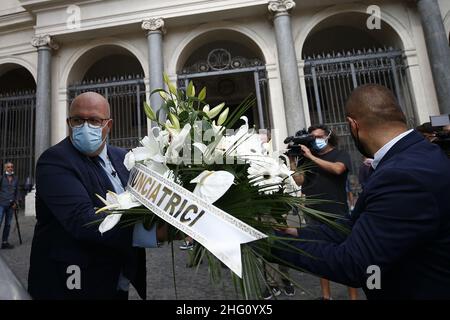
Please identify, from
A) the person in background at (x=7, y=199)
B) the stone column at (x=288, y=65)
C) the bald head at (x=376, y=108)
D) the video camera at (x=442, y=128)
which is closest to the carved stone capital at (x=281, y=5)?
the stone column at (x=288, y=65)

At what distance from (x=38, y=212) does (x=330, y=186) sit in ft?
8.14

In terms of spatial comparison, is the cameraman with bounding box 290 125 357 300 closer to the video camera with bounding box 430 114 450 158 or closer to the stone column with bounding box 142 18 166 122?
the video camera with bounding box 430 114 450 158

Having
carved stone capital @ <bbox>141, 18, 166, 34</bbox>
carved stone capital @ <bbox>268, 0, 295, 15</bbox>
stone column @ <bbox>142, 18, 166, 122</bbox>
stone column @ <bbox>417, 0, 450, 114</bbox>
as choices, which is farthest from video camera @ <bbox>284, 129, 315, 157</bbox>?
carved stone capital @ <bbox>141, 18, 166, 34</bbox>

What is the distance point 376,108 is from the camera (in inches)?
53.5

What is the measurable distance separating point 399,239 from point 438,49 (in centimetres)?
973

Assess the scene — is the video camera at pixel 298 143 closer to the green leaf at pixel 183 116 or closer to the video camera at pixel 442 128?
the video camera at pixel 442 128

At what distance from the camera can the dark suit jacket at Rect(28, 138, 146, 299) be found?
50.8 inches

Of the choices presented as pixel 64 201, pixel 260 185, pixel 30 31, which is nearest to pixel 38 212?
pixel 64 201

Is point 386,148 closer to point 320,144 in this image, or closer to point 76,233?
point 76,233

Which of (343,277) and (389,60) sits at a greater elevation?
(389,60)
